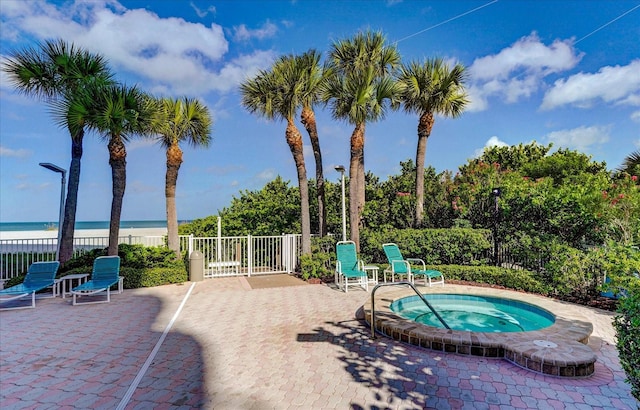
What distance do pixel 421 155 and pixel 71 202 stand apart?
1147cm

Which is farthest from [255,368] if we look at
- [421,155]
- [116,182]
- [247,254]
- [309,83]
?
[421,155]

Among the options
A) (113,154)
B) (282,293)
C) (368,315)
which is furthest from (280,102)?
(368,315)

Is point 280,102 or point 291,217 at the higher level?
point 280,102

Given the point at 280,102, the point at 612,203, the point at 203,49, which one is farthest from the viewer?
the point at 203,49

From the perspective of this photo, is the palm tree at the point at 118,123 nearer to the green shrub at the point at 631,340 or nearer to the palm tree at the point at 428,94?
the palm tree at the point at 428,94

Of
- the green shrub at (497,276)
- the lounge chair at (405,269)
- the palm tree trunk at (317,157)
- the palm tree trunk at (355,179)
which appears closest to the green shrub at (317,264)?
the palm tree trunk at (317,157)

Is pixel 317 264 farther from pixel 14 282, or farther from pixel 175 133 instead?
pixel 14 282

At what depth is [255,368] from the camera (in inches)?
152

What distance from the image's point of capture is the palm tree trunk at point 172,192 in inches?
413

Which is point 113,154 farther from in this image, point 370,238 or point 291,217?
point 370,238

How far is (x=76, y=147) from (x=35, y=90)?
184cm

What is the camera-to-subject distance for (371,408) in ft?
9.69

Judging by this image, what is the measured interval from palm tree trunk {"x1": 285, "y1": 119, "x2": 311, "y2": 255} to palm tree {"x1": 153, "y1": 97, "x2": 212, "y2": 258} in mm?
3133

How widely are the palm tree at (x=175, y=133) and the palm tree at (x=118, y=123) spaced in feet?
3.63
